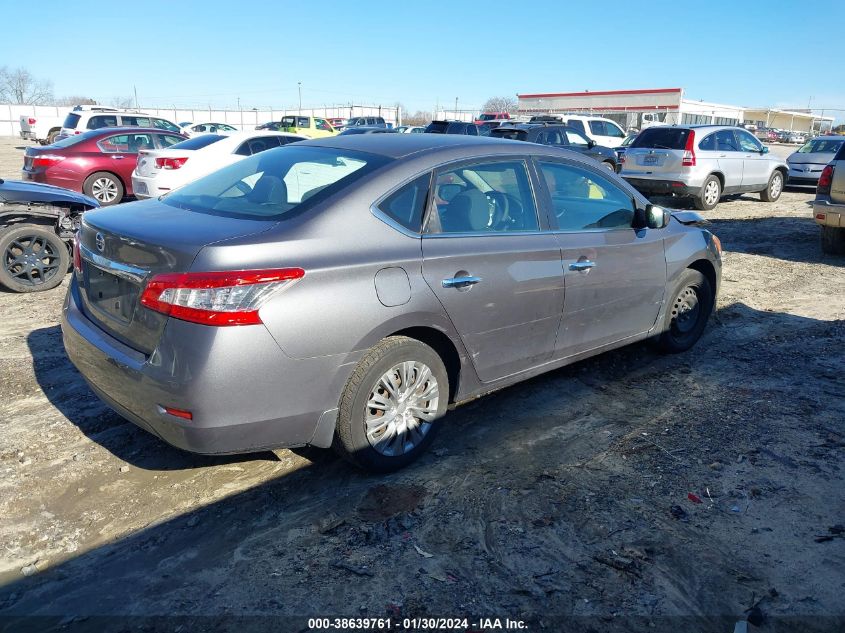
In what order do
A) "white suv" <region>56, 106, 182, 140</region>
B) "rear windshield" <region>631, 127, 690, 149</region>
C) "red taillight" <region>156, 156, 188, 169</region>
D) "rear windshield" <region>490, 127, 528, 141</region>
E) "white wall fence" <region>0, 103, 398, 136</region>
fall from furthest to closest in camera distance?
"white wall fence" <region>0, 103, 398, 136</region>
"white suv" <region>56, 106, 182, 140</region>
"rear windshield" <region>490, 127, 528, 141</region>
"rear windshield" <region>631, 127, 690, 149</region>
"red taillight" <region>156, 156, 188, 169</region>

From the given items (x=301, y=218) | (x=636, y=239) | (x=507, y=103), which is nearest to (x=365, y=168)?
(x=301, y=218)

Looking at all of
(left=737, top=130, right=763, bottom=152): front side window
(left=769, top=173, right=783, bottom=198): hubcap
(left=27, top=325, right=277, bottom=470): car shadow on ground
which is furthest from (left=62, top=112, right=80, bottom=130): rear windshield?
(left=769, top=173, right=783, bottom=198): hubcap

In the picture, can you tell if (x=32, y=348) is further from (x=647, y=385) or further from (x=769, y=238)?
(x=769, y=238)

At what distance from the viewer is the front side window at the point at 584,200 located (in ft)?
14.3

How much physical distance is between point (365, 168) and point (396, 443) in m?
1.49

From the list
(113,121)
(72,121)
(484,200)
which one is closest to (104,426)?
(484,200)

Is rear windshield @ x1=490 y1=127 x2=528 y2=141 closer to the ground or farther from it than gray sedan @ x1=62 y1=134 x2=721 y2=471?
farther from it

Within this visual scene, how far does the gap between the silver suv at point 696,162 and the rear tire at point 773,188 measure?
1.95 feet

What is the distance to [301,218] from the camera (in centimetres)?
326

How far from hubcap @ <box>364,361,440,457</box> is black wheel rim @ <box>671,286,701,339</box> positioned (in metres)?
2.64

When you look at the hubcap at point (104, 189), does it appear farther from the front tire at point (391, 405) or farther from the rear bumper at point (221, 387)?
the front tire at point (391, 405)

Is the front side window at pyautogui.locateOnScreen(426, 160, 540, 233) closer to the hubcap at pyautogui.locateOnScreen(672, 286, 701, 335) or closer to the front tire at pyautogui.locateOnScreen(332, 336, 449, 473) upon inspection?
the front tire at pyautogui.locateOnScreen(332, 336, 449, 473)

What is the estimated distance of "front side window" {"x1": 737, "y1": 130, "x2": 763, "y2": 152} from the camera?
1466cm

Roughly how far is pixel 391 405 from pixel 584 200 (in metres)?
2.07
